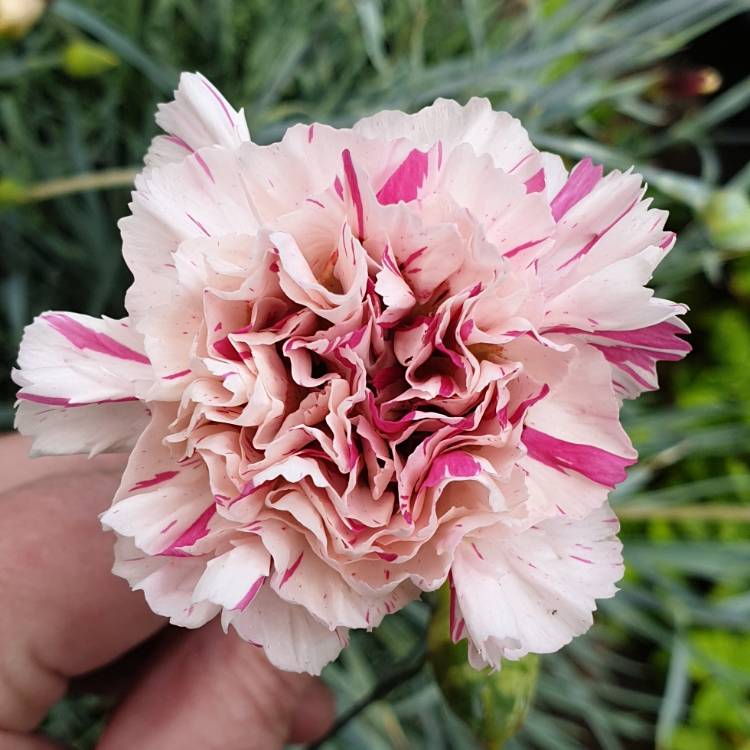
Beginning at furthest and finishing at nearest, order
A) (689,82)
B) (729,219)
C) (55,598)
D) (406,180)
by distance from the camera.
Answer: (689,82)
(729,219)
(55,598)
(406,180)

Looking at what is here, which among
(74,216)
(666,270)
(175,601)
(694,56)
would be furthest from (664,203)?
(175,601)

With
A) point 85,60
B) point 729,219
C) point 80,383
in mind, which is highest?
point 85,60

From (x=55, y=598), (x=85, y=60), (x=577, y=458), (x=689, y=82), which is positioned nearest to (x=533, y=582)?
(x=577, y=458)

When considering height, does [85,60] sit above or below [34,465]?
above

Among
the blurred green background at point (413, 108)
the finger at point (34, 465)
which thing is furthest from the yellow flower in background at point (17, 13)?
the finger at point (34, 465)

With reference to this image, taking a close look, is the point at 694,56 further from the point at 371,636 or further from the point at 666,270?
the point at 371,636

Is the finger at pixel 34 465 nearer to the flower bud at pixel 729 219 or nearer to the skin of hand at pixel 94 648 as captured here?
the skin of hand at pixel 94 648

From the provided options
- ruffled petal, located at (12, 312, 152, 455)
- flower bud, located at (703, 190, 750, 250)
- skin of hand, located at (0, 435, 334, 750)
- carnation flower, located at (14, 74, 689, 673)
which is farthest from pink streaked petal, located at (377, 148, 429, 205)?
flower bud, located at (703, 190, 750, 250)

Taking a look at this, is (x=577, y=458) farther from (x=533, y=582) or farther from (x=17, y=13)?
(x=17, y=13)
